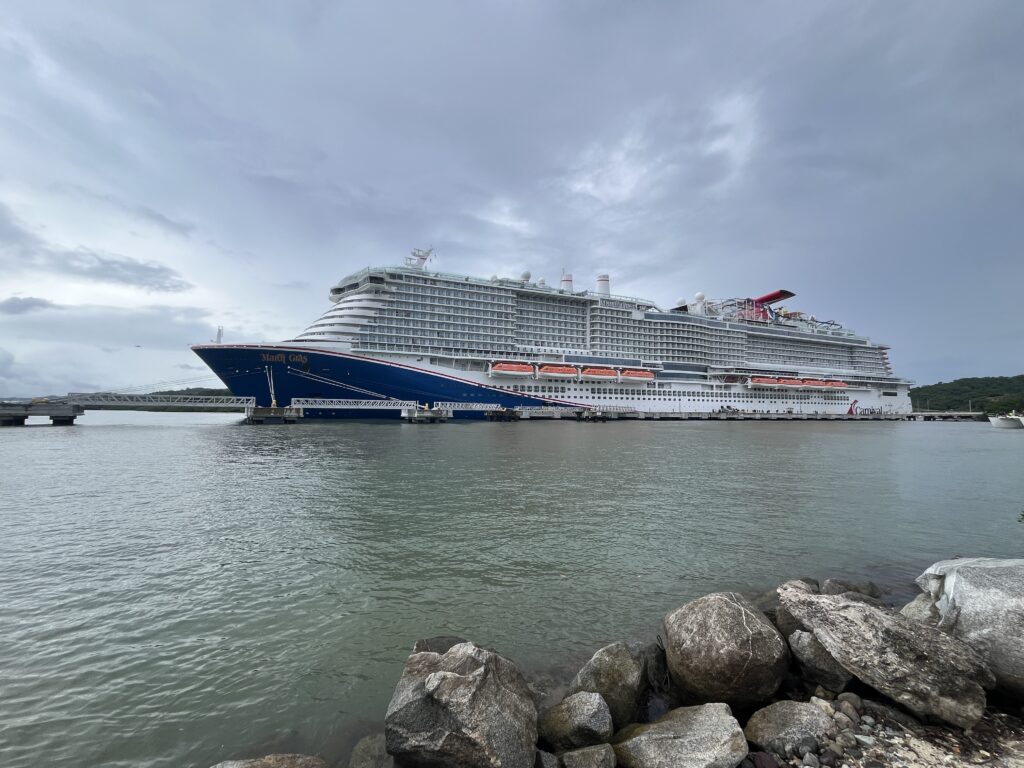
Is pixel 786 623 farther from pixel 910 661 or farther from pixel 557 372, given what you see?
pixel 557 372

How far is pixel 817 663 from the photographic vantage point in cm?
502

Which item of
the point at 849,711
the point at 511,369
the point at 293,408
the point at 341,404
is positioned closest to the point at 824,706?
the point at 849,711

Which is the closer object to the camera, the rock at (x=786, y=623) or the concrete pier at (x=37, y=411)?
the rock at (x=786, y=623)

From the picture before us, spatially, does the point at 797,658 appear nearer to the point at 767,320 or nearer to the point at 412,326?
the point at 412,326

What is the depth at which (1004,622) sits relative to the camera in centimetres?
487

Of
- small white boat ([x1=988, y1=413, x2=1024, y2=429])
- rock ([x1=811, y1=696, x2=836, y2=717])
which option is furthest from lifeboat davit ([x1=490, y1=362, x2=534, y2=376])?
small white boat ([x1=988, y1=413, x2=1024, y2=429])

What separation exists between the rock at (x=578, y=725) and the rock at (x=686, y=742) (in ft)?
0.64

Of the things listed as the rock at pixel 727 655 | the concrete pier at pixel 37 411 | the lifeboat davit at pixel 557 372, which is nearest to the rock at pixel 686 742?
the rock at pixel 727 655

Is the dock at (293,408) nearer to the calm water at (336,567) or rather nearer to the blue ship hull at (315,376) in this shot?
the blue ship hull at (315,376)

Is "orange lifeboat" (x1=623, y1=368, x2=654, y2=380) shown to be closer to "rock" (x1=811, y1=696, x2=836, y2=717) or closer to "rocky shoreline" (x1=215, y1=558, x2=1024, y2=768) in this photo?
"rocky shoreline" (x1=215, y1=558, x2=1024, y2=768)

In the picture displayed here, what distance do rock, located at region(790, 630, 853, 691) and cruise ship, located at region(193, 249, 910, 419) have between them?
49.9 m

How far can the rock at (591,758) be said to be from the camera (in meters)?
3.75

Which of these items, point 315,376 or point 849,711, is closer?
point 849,711

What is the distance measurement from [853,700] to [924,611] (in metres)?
2.26
